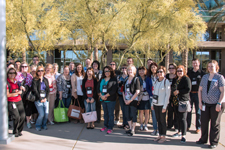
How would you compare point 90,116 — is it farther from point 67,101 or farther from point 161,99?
point 161,99

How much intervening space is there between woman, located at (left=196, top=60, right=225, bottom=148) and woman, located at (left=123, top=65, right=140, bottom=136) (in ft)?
5.53

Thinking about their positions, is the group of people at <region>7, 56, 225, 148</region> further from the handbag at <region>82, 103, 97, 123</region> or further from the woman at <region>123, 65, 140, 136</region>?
the handbag at <region>82, 103, 97, 123</region>

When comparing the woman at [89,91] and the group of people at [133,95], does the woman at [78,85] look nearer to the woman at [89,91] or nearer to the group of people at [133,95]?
the group of people at [133,95]

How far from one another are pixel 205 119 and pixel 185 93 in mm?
777

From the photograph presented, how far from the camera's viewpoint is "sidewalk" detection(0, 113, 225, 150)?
4.05 m

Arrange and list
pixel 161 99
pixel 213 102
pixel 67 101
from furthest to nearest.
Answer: pixel 67 101
pixel 161 99
pixel 213 102

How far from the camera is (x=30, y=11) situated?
30.2 feet

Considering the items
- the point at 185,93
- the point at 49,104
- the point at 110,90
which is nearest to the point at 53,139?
the point at 49,104

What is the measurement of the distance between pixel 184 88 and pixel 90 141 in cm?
286

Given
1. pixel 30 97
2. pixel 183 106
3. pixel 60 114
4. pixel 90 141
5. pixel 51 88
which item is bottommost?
pixel 90 141

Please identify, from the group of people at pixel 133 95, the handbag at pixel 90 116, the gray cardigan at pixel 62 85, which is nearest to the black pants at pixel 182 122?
the group of people at pixel 133 95

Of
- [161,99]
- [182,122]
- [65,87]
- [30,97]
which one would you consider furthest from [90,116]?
[182,122]

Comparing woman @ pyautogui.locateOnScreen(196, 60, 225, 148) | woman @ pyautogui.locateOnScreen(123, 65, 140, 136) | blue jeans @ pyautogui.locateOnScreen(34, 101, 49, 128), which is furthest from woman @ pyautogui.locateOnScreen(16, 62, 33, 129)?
woman @ pyautogui.locateOnScreen(196, 60, 225, 148)

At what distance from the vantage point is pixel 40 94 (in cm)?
522
